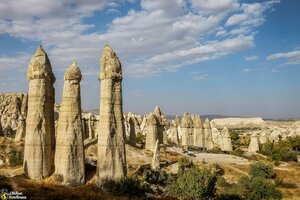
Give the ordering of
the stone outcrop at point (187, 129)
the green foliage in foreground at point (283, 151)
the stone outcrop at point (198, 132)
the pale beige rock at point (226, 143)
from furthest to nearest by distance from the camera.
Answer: the pale beige rock at point (226, 143)
the stone outcrop at point (198, 132)
the green foliage in foreground at point (283, 151)
the stone outcrop at point (187, 129)

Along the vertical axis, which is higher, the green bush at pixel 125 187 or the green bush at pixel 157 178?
the green bush at pixel 125 187

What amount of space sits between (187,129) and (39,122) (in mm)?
36710

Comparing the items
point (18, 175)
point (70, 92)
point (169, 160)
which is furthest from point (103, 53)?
point (169, 160)

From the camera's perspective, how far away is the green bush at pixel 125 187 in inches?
806

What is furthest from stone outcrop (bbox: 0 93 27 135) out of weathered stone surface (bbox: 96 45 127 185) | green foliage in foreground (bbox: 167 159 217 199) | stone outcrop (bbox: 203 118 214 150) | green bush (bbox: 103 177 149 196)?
green foliage in foreground (bbox: 167 159 217 199)

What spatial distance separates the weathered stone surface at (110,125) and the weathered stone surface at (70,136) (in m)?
1.25

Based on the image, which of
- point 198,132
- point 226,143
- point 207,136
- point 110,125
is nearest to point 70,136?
point 110,125

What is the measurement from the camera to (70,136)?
2145cm

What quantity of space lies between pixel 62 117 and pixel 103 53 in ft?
15.7

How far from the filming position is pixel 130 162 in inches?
1384

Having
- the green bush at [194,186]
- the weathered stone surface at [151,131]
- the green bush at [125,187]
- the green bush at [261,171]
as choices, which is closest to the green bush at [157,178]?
the green bush at [194,186]

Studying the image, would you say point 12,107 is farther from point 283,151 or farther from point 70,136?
point 70,136

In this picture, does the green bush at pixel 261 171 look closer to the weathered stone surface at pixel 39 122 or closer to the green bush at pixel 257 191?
the green bush at pixel 257 191

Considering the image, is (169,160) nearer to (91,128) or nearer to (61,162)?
(91,128)
